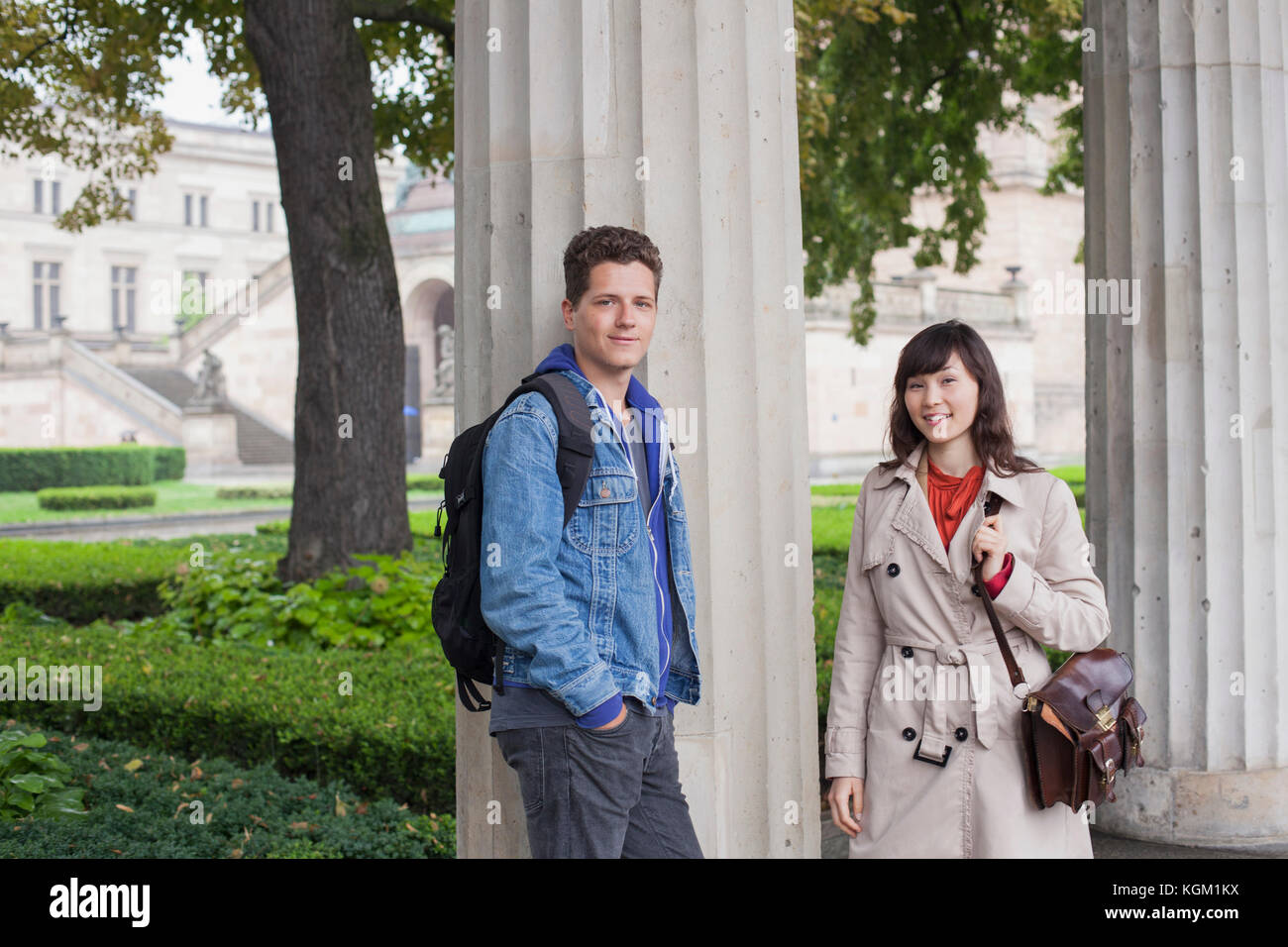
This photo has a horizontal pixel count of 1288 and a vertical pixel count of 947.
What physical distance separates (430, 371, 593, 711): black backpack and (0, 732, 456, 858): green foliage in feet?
6.80

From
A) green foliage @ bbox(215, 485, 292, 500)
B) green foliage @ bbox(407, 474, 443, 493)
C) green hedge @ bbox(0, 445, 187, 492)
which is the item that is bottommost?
green foliage @ bbox(215, 485, 292, 500)

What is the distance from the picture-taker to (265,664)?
676cm

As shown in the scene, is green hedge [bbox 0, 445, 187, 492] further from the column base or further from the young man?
the young man

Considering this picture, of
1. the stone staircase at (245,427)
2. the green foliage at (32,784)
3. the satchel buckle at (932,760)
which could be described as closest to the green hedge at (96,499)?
the stone staircase at (245,427)

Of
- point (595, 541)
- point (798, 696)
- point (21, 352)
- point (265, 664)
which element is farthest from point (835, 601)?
point (21, 352)

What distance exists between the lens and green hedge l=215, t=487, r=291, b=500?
1029 inches

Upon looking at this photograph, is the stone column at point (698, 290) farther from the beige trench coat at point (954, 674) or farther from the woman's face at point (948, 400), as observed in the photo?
the woman's face at point (948, 400)

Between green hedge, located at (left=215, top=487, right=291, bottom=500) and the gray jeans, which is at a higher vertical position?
green hedge, located at (left=215, top=487, right=291, bottom=500)

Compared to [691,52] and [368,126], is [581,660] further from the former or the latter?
[368,126]

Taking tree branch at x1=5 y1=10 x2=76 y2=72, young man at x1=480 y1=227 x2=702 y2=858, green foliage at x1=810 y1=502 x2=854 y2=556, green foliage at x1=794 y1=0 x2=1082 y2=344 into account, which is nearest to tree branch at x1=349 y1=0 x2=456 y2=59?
tree branch at x1=5 y1=10 x2=76 y2=72

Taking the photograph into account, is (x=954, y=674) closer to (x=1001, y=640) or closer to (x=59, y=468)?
(x=1001, y=640)

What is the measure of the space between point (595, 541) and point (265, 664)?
461 centimetres

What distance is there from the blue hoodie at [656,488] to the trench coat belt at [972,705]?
628 mm

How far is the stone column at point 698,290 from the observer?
3.21 meters
